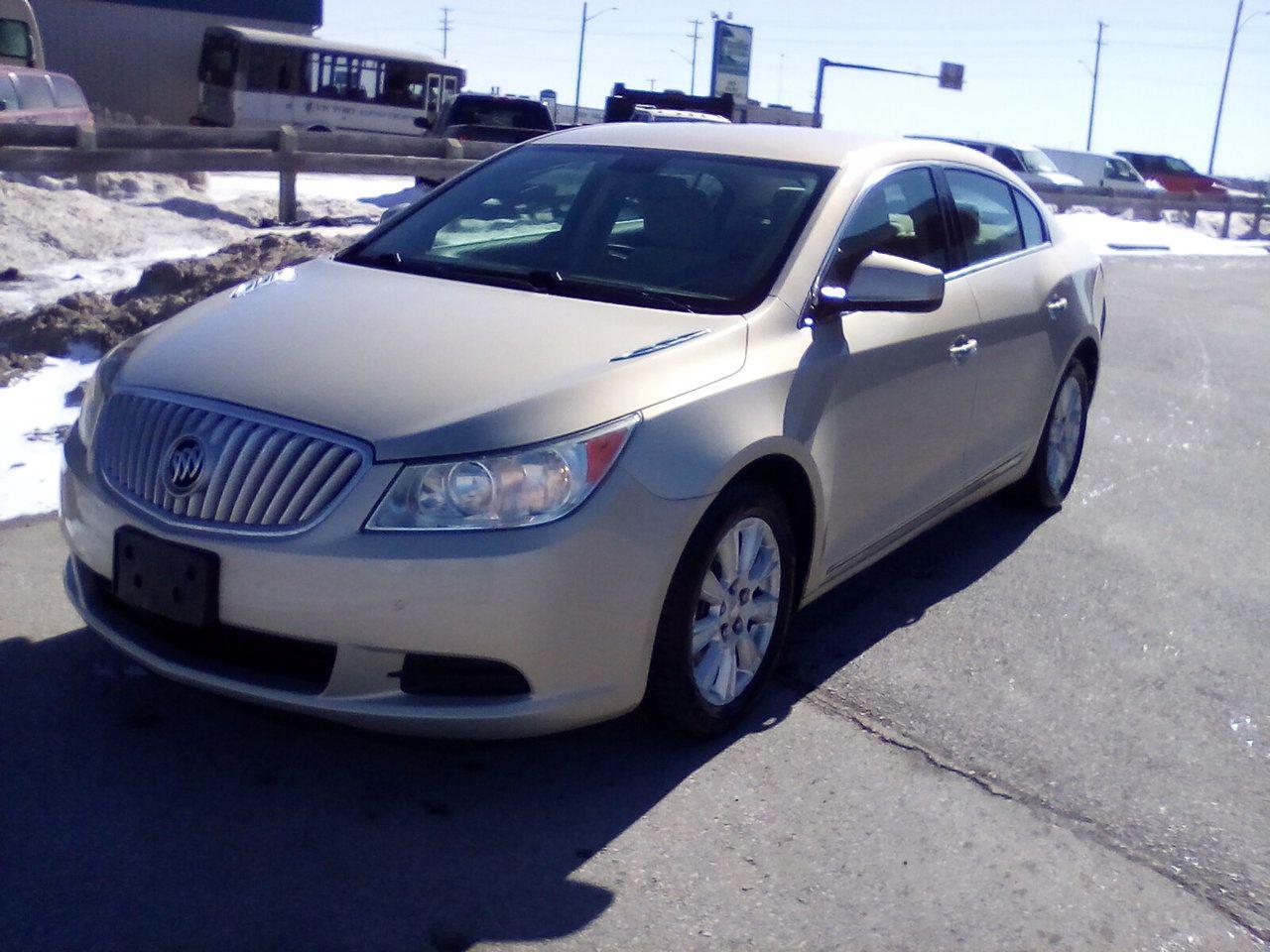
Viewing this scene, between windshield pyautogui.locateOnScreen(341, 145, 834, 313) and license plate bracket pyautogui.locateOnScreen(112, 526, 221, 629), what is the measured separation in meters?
1.45

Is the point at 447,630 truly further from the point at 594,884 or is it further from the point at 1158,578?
the point at 1158,578

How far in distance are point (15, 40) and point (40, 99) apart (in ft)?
17.6

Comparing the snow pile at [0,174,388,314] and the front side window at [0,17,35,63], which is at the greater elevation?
the front side window at [0,17,35,63]

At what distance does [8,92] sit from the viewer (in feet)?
53.9

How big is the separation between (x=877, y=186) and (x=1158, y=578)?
2.13 meters

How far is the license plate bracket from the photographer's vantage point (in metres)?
3.23

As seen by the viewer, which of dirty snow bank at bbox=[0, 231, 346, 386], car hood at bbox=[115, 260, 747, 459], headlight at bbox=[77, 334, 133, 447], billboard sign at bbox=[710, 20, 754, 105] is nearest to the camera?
car hood at bbox=[115, 260, 747, 459]

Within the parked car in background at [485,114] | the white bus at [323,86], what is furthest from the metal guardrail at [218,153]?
the white bus at [323,86]

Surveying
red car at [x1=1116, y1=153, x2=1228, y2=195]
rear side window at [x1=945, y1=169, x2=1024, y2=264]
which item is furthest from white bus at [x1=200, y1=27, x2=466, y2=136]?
rear side window at [x1=945, y1=169, x2=1024, y2=264]

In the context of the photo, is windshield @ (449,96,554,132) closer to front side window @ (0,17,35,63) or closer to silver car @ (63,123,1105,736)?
front side window @ (0,17,35,63)

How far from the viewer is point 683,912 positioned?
308 cm

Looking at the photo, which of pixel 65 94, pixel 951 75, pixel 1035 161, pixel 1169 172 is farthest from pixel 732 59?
pixel 65 94

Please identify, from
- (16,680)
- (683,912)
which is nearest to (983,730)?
(683,912)

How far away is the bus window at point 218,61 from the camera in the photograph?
32.6 metres
